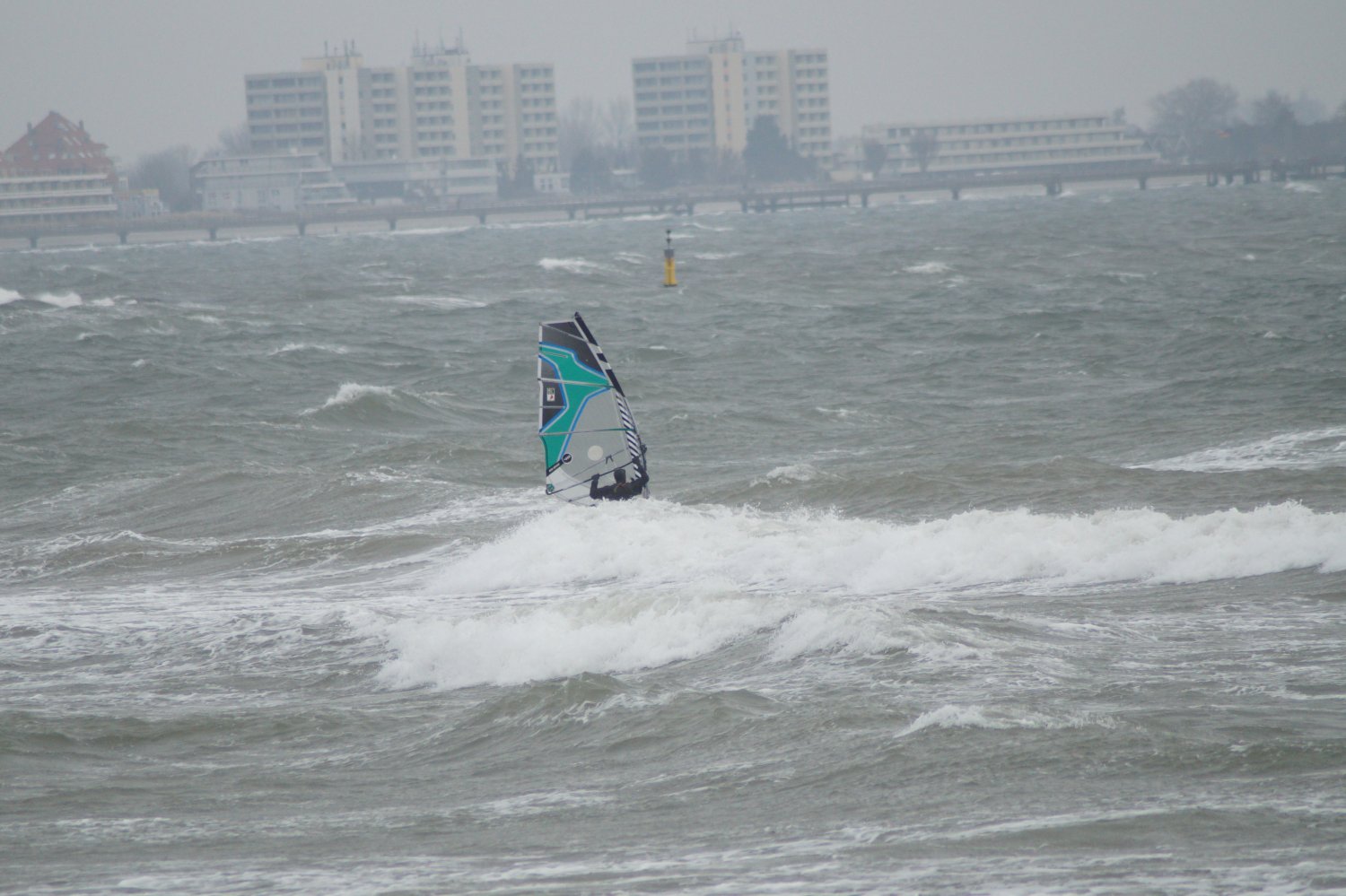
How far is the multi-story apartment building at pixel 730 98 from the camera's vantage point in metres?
182

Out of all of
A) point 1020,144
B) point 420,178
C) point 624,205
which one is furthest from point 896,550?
point 1020,144

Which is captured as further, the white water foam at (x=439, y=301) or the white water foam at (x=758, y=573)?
Result: the white water foam at (x=439, y=301)

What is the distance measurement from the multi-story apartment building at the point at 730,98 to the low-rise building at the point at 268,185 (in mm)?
46365

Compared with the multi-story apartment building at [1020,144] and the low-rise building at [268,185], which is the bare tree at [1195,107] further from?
the low-rise building at [268,185]

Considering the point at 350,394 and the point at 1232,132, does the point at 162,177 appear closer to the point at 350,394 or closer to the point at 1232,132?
the point at 1232,132

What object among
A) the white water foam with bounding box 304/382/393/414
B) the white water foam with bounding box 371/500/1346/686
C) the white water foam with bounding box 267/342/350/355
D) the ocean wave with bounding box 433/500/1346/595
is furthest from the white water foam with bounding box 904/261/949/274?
the ocean wave with bounding box 433/500/1346/595

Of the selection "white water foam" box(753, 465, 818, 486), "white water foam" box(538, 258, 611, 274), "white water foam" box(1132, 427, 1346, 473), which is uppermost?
"white water foam" box(538, 258, 611, 274)

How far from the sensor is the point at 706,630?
1066 cm

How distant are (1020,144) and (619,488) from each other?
15821 centimetres

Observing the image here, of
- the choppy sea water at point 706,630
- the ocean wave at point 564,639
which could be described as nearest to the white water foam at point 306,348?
the choppy sea water at point 706,630

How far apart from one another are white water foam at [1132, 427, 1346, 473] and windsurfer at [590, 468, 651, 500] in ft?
18.1

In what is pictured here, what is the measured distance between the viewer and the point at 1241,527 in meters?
12.3

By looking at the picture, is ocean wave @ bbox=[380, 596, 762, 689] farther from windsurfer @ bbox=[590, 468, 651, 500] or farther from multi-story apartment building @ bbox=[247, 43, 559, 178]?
multi-story apartment building @ bbox=[247, 43, 559, 178]

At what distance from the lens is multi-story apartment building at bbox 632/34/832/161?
182m
